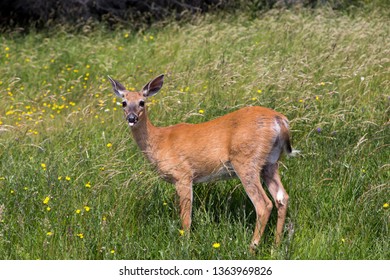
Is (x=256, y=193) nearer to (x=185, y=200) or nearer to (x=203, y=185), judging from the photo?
(x=185, y=200)

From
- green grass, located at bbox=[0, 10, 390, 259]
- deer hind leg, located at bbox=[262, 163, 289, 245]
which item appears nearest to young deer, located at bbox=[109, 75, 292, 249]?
deer hind leg, located at bbox=[262, 163, 289, 245]

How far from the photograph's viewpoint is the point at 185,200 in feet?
16.2

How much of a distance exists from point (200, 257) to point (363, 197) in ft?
4.39

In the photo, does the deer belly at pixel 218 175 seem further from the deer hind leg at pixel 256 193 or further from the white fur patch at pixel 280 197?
the white fur patch at pixel 280 197

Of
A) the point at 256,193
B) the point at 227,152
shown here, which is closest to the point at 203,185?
the point at 227,152

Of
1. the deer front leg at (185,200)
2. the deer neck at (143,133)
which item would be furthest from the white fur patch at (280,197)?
the deer neck at (143,133)

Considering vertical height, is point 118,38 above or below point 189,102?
below

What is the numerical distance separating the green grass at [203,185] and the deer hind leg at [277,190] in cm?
7

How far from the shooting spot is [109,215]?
4672 mm

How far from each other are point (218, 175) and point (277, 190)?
46 cm

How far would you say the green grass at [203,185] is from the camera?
443 cm

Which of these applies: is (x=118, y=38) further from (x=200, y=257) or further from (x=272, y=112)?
(x=200, y=257)
